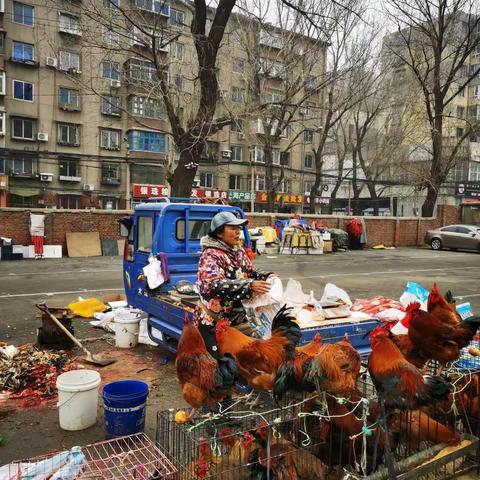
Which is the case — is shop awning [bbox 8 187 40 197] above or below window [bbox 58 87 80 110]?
below

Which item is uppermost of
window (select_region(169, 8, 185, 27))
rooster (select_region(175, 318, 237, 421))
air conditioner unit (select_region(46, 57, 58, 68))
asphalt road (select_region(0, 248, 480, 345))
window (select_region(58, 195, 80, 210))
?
air conditioner unit (select_region(46, 57, 58, 68))

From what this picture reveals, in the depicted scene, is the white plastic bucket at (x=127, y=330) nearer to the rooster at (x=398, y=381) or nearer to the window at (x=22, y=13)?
the rooster at (x=398, y=381)

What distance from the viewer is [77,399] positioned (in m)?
3.96

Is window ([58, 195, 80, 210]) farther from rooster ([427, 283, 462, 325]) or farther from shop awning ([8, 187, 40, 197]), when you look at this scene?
rooster ([427, 283, 462, 325])

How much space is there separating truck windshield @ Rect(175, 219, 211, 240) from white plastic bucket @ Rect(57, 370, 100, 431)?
283 cm

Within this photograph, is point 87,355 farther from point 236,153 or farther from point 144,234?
point 236,153

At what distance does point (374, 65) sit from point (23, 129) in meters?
25.4

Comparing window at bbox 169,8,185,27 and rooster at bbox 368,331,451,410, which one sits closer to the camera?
rooster at bbox 368,331,451,410

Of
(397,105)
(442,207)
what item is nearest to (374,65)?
(397,105)

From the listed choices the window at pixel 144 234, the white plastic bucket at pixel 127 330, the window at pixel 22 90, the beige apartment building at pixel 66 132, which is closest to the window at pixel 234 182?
the beige apartment building at pixel 66 132

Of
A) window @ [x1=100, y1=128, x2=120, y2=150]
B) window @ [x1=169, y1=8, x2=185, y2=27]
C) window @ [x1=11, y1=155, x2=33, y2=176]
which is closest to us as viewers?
window @ [x1=169, y1=8, x2=185, y2=27]

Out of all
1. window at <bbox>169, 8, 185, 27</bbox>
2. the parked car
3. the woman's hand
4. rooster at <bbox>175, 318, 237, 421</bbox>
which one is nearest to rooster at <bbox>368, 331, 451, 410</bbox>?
the woman's hand

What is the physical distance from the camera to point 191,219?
657 cm

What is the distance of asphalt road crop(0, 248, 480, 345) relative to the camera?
9.26 meters
